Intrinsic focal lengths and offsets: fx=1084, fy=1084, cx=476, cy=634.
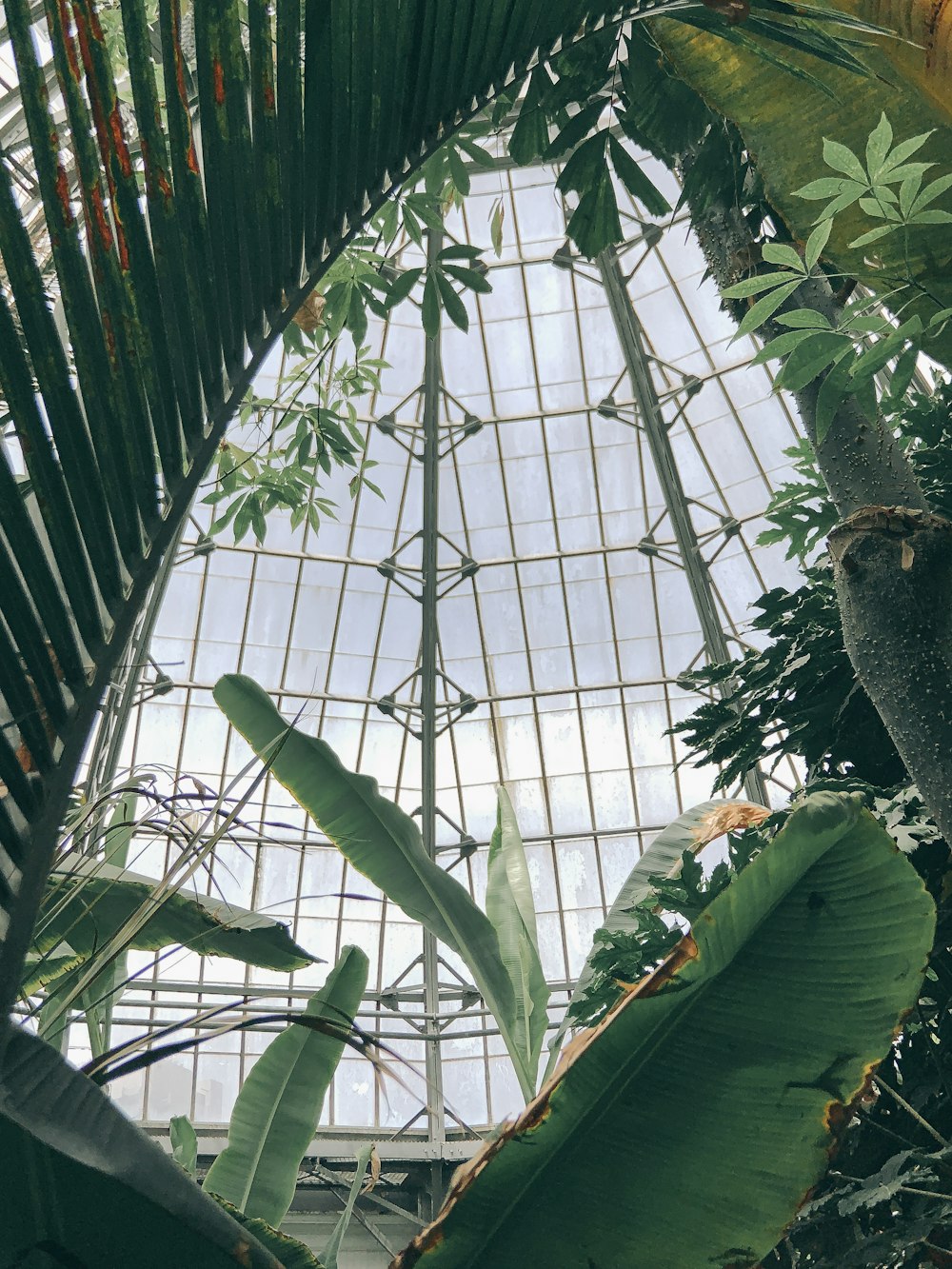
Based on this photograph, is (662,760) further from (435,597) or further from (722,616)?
(435,597)

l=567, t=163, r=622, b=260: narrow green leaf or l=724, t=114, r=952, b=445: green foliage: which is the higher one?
l=567, t=163, r=622, b=260: narrow green leaf

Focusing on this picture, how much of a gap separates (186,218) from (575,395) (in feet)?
51.9

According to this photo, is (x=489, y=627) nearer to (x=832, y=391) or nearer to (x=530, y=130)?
(x=530, y=130)

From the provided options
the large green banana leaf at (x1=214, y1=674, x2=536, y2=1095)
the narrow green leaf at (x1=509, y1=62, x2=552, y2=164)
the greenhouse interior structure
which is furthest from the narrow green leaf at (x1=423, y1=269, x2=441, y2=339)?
the large green banana leaf at (x1=214, y1=674, x2=536, y2=1095)

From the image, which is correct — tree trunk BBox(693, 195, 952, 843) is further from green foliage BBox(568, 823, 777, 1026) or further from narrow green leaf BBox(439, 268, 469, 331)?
narrow green leaf BBox(439, 268, 469, 331)

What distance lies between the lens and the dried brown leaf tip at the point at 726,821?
4.81m

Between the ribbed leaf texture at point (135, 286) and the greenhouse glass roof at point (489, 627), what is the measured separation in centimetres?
1483

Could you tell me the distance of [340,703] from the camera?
17609 mm

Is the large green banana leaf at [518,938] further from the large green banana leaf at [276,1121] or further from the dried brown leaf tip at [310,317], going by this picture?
the dried brown leaf tip at [310,317]

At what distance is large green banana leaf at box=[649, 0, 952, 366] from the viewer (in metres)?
2.60

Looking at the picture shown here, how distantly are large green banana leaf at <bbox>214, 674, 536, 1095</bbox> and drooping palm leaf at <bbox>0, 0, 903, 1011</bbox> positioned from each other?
198 cm

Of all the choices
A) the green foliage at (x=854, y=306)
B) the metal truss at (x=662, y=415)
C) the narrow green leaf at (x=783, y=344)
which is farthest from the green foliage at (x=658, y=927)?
the metal truss at (x=662, y=415)

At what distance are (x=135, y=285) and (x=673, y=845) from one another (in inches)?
225

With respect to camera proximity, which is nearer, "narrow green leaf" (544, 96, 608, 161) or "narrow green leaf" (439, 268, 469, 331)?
"narrow green leaf" (544, 96, 608, 161)
